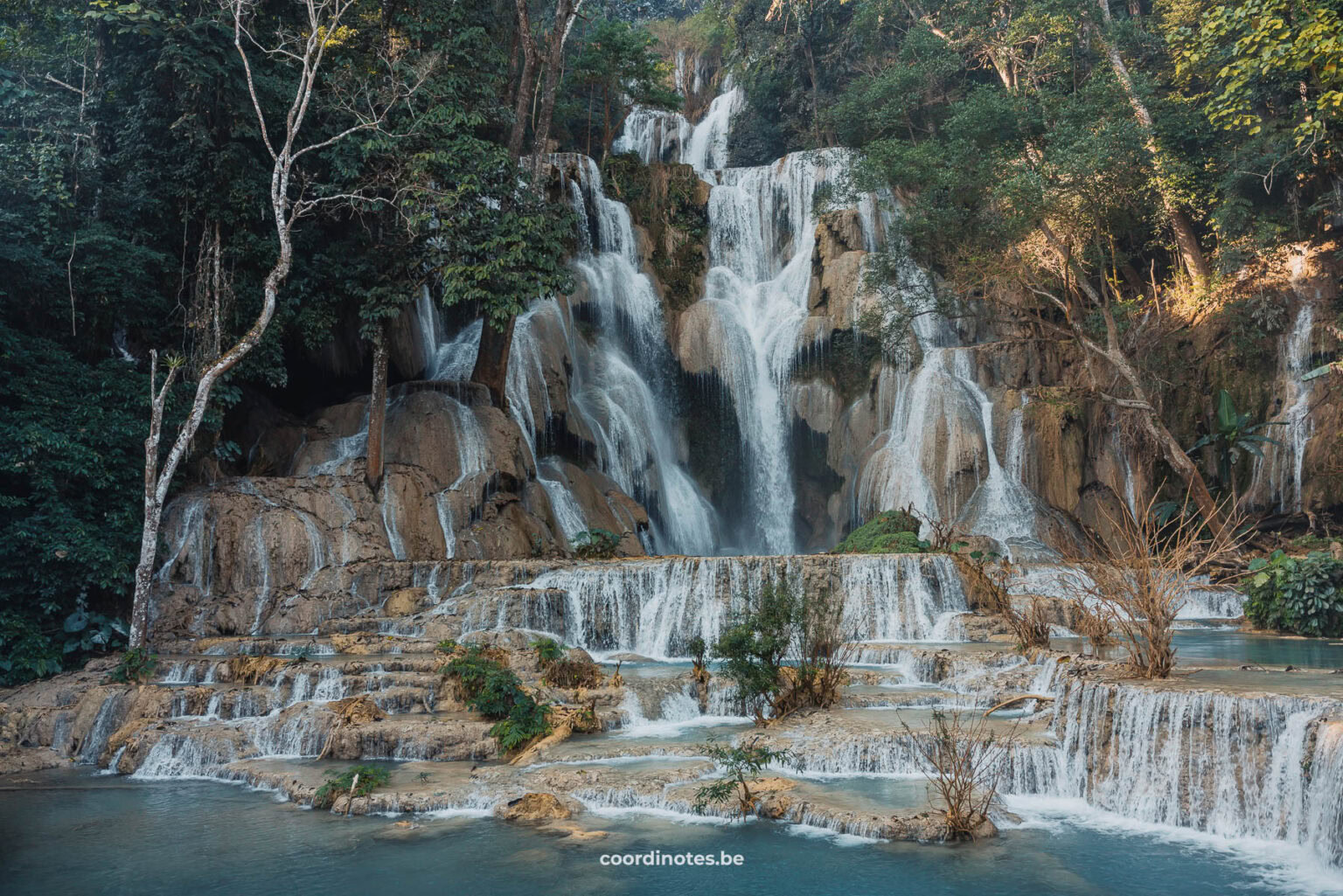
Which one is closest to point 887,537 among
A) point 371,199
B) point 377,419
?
point 377,419

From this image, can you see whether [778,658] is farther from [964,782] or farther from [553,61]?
[553,61]

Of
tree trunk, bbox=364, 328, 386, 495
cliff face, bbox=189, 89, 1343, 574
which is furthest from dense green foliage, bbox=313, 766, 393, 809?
tree trunk, bbox=364, 328, 386, 495

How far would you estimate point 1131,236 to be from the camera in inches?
955

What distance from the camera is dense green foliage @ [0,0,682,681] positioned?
1272 centimetres

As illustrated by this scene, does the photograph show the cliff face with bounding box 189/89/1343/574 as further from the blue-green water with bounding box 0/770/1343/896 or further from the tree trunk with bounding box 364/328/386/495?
the blue-green water with bounding box 0/770/1343/896

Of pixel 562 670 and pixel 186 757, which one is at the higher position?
pixel 562 670

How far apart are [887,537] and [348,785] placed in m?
12.0

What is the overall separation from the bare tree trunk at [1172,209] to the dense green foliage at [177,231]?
13.6 m

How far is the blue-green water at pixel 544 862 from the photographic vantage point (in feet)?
20.5

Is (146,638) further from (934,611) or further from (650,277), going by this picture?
(650,277)

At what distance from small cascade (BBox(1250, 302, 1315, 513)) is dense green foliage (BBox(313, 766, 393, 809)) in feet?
59.9

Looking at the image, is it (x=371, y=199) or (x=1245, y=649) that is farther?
(x=371, y=199)

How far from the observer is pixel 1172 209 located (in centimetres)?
2134

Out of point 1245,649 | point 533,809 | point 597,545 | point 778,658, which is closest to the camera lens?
point 533,809
